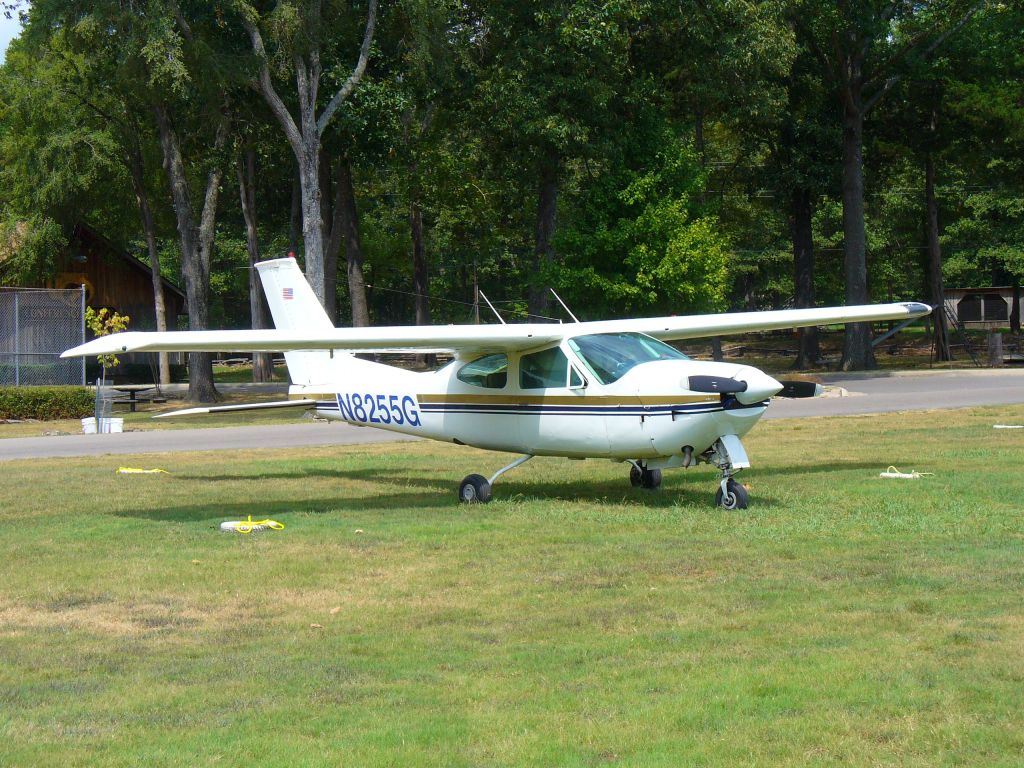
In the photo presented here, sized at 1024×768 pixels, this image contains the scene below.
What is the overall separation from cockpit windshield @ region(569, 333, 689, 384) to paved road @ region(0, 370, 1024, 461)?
10.6m

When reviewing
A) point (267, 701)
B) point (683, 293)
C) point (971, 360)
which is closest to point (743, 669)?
point (267, 701)

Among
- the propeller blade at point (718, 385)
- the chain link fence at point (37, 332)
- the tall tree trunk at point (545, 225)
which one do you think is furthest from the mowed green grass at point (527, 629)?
the tall tree trunk at point (545, 225)

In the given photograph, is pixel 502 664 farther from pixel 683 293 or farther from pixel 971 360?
pixel 971 360

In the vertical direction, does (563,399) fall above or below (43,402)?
below

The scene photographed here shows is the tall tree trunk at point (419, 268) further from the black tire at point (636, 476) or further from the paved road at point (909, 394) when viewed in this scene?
the black tire at point (636, 476)

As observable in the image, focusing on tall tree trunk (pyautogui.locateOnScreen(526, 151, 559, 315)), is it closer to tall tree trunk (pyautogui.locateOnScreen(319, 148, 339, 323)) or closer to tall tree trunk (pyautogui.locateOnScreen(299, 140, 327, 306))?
tall tree trunk (pyautogui.locateOnScreen(319, 148, 339, 323))

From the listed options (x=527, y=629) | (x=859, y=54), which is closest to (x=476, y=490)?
(x=527, y=629)

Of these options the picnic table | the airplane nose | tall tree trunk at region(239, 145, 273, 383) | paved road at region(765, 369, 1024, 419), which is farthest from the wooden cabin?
the airplane nose

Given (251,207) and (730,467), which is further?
(251,207)

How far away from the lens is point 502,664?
6.77m

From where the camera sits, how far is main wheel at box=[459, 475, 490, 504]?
13.9 m

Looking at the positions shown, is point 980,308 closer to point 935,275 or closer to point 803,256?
point 935,275

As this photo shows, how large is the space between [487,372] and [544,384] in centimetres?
104

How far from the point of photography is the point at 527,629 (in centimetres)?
762
